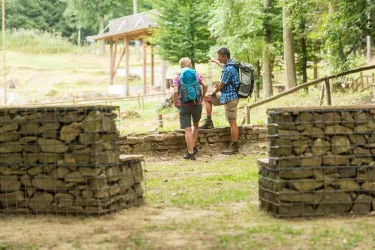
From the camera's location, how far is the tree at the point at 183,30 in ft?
99.7

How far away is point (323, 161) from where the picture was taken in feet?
23.2

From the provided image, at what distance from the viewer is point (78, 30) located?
211 feet

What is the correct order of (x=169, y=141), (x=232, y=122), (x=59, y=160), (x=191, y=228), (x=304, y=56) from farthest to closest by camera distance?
(x=304, y=56) → (x=169, y=141) → (x=232, y=122) → (x=59, y=160) → (x=191, y=228)

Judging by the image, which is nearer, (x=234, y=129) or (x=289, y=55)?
(x=234, y=129)

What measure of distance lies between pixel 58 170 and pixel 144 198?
129 cm

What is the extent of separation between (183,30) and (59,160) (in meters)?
23.6

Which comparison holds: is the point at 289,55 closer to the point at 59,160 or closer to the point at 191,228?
the point at 59,160

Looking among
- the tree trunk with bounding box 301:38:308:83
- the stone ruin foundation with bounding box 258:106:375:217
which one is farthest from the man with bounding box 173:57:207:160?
the tree trunk with bounding box 301:38:308:83

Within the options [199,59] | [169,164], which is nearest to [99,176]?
[169,164]

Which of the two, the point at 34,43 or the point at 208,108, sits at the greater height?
the point at 34,43

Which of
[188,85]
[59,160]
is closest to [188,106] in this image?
[188,85]

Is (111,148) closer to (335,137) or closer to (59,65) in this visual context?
(335,137)

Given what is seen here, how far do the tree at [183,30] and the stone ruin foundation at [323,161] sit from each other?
2331 centimetres

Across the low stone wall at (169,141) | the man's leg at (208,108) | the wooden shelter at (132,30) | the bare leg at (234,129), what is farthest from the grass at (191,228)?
the wooden shelter at (132,30)
